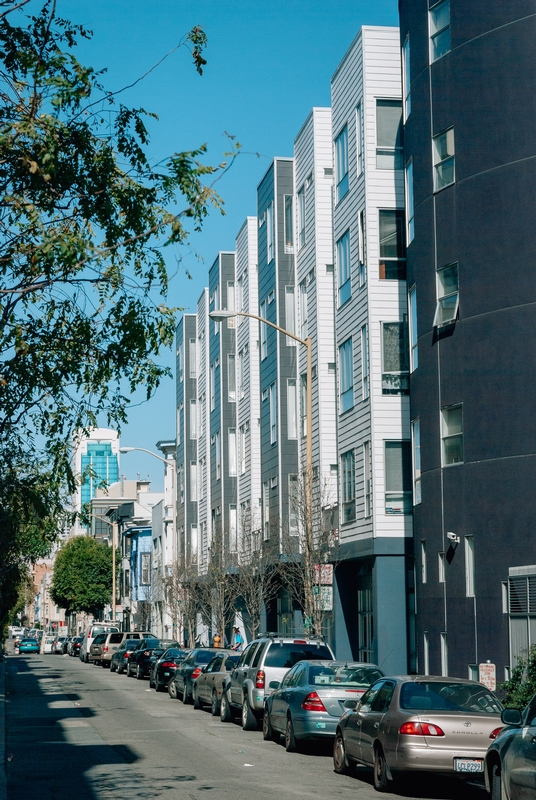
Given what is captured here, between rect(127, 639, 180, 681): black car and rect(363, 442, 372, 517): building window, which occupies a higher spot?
rect(363, 442, 372, 517): building window

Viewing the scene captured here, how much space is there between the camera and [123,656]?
52938mm

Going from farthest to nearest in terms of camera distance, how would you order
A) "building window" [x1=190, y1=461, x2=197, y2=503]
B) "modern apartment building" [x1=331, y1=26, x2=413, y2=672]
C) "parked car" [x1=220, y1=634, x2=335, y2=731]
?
"building window" [x1=190, y1=461, x2=197, y2=503] → "modern apartment building" [x1=331, y1=26, x2=413, y2=672] → "parked car" [x1=220, y1=634, x2=335, y2=731]

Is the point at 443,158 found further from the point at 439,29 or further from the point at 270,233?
the point at 270,233

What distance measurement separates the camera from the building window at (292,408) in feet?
139

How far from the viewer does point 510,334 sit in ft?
85.3

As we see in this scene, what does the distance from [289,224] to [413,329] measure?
13.5 metres

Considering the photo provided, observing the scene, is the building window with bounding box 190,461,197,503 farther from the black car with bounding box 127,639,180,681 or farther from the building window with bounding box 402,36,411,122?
the building window with bounding box 402,36,411,122

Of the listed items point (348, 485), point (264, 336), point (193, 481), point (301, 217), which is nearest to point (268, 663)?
point (348, 485)

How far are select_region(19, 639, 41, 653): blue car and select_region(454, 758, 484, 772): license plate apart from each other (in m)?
86.0

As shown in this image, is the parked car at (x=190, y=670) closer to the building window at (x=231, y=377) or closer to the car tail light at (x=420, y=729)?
the car tail light at (x=420, y=729)

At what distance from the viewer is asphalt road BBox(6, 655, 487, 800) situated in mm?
14594

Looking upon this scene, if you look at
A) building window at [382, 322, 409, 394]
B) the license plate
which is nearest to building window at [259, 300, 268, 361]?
building window at [382, 322, 409, 394]

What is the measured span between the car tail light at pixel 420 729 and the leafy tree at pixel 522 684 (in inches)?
152

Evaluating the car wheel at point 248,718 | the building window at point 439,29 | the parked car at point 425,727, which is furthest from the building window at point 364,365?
the parked car at point 425,727
